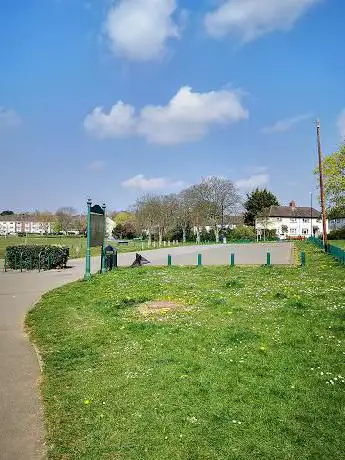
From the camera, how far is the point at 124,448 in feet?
14.3

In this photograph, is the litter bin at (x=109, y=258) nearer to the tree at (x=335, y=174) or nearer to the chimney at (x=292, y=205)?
the tree at (x=335, y=174)

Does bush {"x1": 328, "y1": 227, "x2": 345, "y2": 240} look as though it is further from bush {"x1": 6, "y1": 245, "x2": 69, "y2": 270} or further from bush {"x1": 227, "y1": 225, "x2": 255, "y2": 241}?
bush {"x1": 6, "y1": 245, "x2": 69, "y2": 270}

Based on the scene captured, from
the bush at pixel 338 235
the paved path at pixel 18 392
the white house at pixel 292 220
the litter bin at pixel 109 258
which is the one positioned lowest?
the paved path at pixel 18 392

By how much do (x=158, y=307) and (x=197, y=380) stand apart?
551cm

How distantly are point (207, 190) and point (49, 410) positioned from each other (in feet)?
270

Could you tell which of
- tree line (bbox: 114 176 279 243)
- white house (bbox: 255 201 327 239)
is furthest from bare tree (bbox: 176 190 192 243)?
white house (bbox: 255 201 327 239)

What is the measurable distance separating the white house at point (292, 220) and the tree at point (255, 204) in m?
1.78

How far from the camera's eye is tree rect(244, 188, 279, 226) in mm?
104062

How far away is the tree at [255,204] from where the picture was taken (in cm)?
10406

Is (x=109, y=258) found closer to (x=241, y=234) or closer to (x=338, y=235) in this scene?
(x=338, y=235)

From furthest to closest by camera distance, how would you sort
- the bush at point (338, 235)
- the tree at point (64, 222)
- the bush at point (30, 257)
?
the tree at point (64, 222) → the bush at point (338, 235) → the bush at point (30, 257)

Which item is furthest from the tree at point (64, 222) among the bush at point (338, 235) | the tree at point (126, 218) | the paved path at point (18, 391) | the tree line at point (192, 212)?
the paved path at point (18, 391)

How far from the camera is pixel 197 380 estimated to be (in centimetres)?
607

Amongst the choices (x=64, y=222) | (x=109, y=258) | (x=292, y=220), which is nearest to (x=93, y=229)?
(x=109, y=258)
